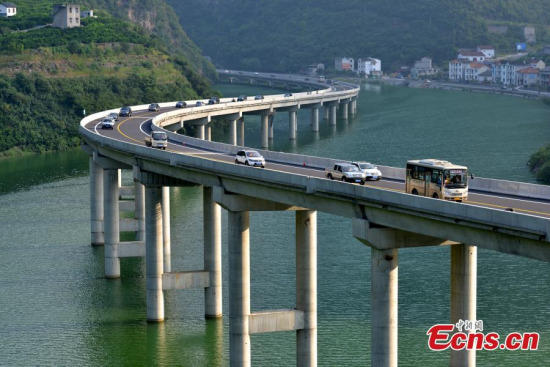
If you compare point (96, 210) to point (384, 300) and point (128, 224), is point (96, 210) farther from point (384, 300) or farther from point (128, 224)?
point (384, 300)

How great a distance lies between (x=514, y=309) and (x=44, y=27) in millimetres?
149204

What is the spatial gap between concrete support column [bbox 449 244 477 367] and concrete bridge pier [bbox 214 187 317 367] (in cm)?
1032

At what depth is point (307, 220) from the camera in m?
55.8

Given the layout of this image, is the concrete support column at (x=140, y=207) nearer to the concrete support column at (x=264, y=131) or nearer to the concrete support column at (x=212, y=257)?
the concrete support column at (x=212, y=257)

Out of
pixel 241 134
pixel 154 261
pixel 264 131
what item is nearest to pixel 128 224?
pixel 154 261

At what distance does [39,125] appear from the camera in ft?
525

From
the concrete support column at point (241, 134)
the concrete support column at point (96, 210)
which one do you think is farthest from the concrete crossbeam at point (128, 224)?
the concrete support column at point (241, 134)

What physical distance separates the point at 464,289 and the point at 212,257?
22.5 metres

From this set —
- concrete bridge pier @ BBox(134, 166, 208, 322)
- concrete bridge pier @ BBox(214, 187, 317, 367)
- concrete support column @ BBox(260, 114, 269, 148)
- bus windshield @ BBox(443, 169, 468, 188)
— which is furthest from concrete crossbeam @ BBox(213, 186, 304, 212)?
concrete support column @ BBox(260, 114, 269, 148)

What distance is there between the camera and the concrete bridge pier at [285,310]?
2179 inches

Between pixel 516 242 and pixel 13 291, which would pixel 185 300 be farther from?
pixel 516 242

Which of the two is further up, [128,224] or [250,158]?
[250,158]

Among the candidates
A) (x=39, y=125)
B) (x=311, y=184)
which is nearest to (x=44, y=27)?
(x=39, y=125)

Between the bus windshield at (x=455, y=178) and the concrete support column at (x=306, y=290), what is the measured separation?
1071 cm
